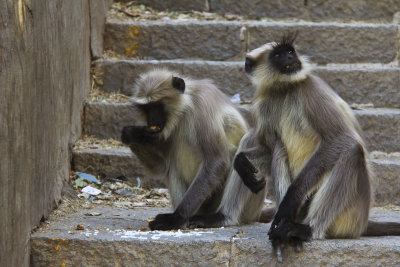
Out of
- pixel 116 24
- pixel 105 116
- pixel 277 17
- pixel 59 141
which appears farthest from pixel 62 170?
pixel 277 17

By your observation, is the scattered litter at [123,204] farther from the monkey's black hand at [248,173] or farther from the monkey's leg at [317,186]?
the monkey's leg at [317,186]

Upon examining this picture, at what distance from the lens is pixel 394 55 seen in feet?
21.3

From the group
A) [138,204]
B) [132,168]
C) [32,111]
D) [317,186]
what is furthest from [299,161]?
[132,168]

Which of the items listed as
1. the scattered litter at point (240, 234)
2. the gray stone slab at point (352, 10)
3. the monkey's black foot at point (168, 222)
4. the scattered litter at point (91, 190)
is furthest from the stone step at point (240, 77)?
A: the scattered litter at point (240, 234)

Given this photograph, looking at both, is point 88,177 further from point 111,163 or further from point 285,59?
point 285,59

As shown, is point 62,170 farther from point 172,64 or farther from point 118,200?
point 172,64

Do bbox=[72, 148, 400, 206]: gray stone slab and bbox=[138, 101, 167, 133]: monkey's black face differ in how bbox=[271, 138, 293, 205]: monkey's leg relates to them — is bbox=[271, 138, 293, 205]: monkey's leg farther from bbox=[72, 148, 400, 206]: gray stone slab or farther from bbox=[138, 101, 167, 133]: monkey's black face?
bbox=[72, 148, 400, 206]: gray stone slab

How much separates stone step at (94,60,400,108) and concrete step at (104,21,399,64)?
36 centimetres

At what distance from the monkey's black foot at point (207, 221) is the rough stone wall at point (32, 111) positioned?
90cm

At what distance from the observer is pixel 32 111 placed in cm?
343

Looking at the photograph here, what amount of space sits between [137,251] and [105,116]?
2.45m

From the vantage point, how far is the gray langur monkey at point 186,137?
4.27 m

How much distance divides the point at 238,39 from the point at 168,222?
117 inches

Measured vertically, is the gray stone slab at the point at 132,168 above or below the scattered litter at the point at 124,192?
above
